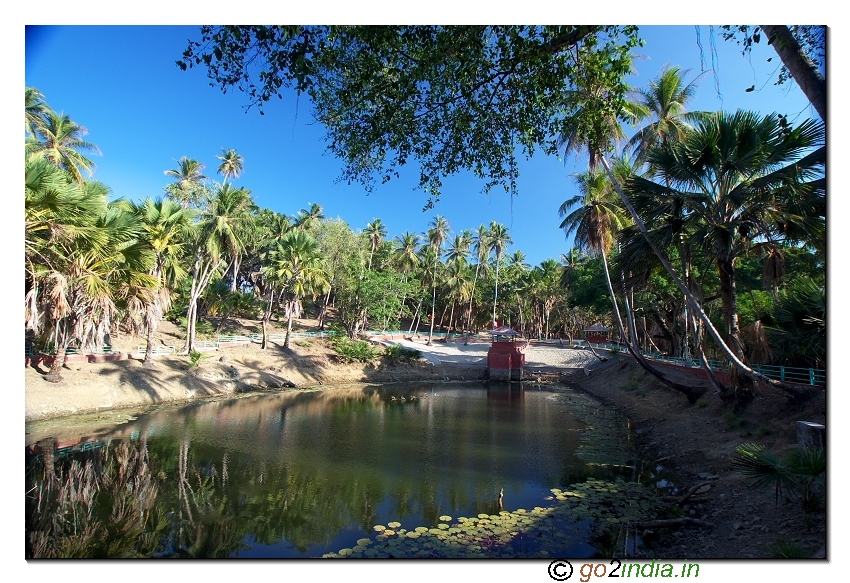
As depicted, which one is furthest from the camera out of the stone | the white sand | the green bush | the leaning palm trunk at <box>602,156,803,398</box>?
the white sand

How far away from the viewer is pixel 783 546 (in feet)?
16.6

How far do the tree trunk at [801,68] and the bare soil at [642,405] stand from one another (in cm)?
504

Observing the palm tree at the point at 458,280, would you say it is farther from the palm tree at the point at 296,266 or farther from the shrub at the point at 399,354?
the palm tree at the point at 296,266

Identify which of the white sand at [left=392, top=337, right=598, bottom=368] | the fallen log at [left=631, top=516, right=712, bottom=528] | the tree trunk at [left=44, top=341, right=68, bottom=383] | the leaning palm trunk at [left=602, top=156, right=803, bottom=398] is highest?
the leaning palm trunk at [left=602, top=156, right=803, bottom=398]

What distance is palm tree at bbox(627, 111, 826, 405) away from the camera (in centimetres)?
712

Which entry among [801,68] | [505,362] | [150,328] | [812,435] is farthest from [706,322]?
[505,362]

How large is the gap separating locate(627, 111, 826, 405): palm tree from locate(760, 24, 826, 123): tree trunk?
2764mm

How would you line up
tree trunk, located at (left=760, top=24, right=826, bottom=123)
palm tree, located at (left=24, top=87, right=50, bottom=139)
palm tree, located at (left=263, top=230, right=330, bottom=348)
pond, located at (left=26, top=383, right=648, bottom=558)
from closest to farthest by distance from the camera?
tree trunk, located at (left=760, top=24, right=826, bottom=123), pond, located at (left=26, top=383, right=648, bottom=558), palm tree, located at (left=24, top=87, right=50, bottom=139), palm tree, located at (left=263, top=230, right=330, bottom=348)

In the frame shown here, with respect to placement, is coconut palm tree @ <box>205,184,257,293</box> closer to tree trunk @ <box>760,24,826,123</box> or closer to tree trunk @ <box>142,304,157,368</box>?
tree trunk @ <box>142,304,157,368</box>

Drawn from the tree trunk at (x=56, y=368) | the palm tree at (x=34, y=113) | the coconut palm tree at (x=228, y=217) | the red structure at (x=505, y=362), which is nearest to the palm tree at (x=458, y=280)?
the red structure at (x=505, y=362)

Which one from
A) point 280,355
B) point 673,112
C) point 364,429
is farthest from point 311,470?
point 280,355

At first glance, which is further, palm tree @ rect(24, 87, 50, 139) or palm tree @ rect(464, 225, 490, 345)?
palm tree @ rect(464, 225, 490, 345)

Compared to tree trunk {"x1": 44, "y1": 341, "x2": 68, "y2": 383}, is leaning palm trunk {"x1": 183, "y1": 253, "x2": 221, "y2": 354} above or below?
above

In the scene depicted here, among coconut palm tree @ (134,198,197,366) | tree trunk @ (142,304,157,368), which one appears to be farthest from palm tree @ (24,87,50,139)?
tree trunk @ (142,304,157,368)
